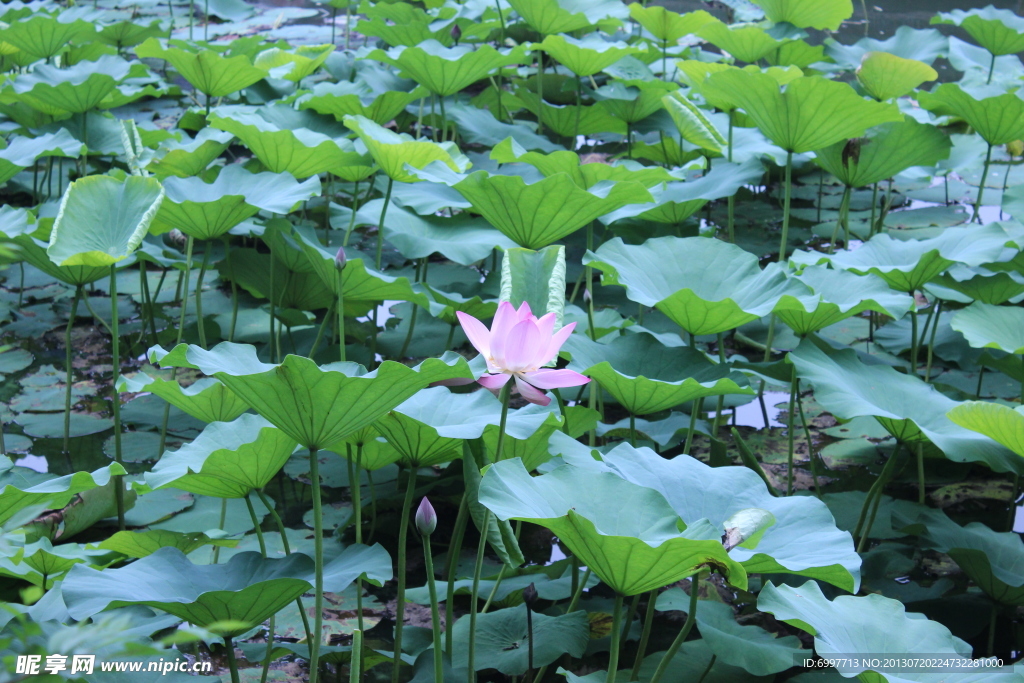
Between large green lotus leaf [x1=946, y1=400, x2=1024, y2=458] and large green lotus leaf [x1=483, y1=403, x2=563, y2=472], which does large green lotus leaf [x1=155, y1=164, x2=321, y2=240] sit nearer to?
large green lotus leaf [x1=483, y1=403, x2=563, y2=472]

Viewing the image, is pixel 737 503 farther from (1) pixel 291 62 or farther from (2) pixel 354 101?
(1) pixel 291 62

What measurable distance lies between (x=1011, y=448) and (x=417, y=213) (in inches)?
56.7

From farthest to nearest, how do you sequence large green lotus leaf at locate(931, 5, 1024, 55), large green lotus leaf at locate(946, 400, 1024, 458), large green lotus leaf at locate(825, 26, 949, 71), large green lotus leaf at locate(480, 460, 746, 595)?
1. large green lotus leaf at locate(825, 26, 949, 71)
2. large green lotus leaf at locate(931, 5, 1024, 55)
3. large green lotus leaf at locate(946, 400, 1024, 458)
4. large green lotus leaf at locate(480, 460, 746, 595)

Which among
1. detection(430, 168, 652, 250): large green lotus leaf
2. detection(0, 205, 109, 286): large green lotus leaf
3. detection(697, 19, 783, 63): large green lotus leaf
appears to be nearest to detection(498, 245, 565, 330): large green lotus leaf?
detection(430, 168, 652, 250): large green lotus leaf

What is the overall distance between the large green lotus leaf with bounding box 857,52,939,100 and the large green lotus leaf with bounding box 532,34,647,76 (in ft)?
2.71

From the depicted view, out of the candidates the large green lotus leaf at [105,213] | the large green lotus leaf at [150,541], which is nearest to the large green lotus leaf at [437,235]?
the large green lotus leaf at [105,213]

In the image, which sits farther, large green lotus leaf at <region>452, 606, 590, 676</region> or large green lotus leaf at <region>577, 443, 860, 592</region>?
large green lotus leaf at <region>452, 606, 590, 676</region>

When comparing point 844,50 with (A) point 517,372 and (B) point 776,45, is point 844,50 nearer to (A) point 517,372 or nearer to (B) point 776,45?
(B) point 776,45

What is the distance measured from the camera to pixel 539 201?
164cm

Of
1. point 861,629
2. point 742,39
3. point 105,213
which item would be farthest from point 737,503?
point 742,39

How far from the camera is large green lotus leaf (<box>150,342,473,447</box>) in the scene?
35.7 inches

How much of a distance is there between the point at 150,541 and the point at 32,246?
827mm

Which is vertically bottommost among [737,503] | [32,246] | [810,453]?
[810,453]

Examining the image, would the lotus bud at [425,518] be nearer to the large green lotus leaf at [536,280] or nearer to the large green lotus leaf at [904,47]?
the large green lotus leaf at [536,280]
